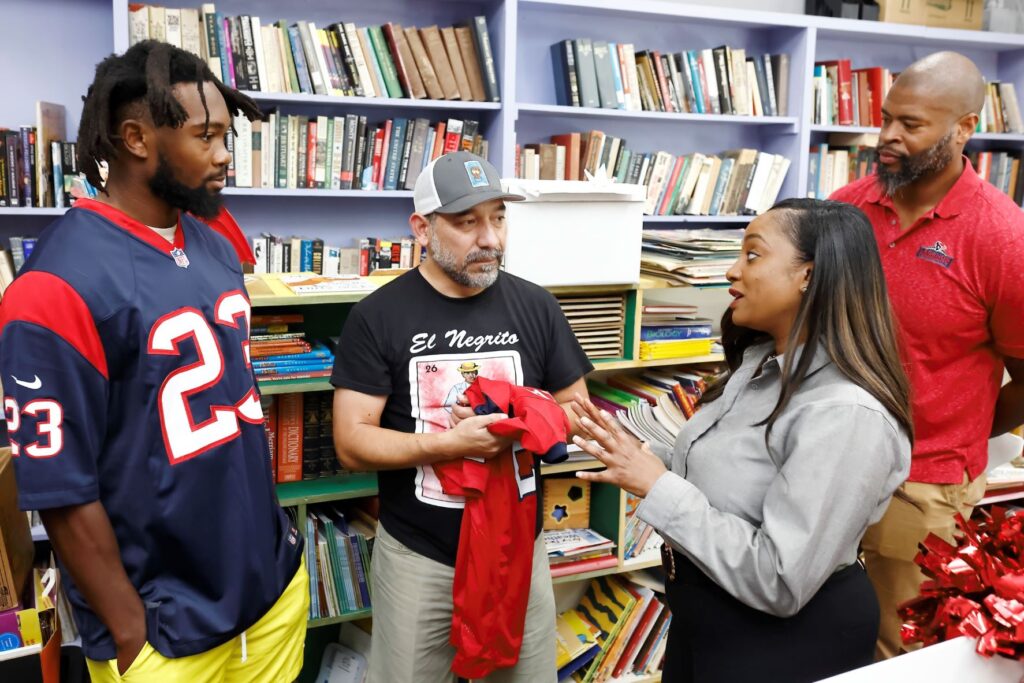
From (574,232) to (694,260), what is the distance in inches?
15.6

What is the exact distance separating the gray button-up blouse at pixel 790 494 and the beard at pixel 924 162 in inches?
34.6

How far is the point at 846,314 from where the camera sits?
1.27 m

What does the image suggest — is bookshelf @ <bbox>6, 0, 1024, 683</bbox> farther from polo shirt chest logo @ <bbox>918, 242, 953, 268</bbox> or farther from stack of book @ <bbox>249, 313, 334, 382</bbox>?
polo shirt chest logo @ <bbox>918, 242, 953, 268</bbox>

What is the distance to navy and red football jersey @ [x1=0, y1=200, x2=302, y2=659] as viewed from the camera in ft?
3.65

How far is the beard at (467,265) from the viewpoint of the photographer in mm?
1665

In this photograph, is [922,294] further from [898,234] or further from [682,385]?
[682,385]

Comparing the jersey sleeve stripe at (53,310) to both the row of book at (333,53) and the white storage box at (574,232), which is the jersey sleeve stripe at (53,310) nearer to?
the white storage box at (574,232)

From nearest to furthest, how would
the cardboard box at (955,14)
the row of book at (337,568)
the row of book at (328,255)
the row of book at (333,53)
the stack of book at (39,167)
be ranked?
the row of book at (337,568)
the stack of book at (39,167)
the row of book at (333,53)
the row of book at (328,255)
the cardboard box at (955,14)

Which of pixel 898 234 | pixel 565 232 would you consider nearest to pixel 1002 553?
pixel 898 234

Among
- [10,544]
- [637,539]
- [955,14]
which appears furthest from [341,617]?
[955,14]

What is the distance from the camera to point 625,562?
242cm

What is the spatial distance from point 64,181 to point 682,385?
2.25 meters

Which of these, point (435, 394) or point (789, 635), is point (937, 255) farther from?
point (435, 394)

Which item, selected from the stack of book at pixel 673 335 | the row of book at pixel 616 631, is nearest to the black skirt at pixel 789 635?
the stack of book at pixel 673 335
